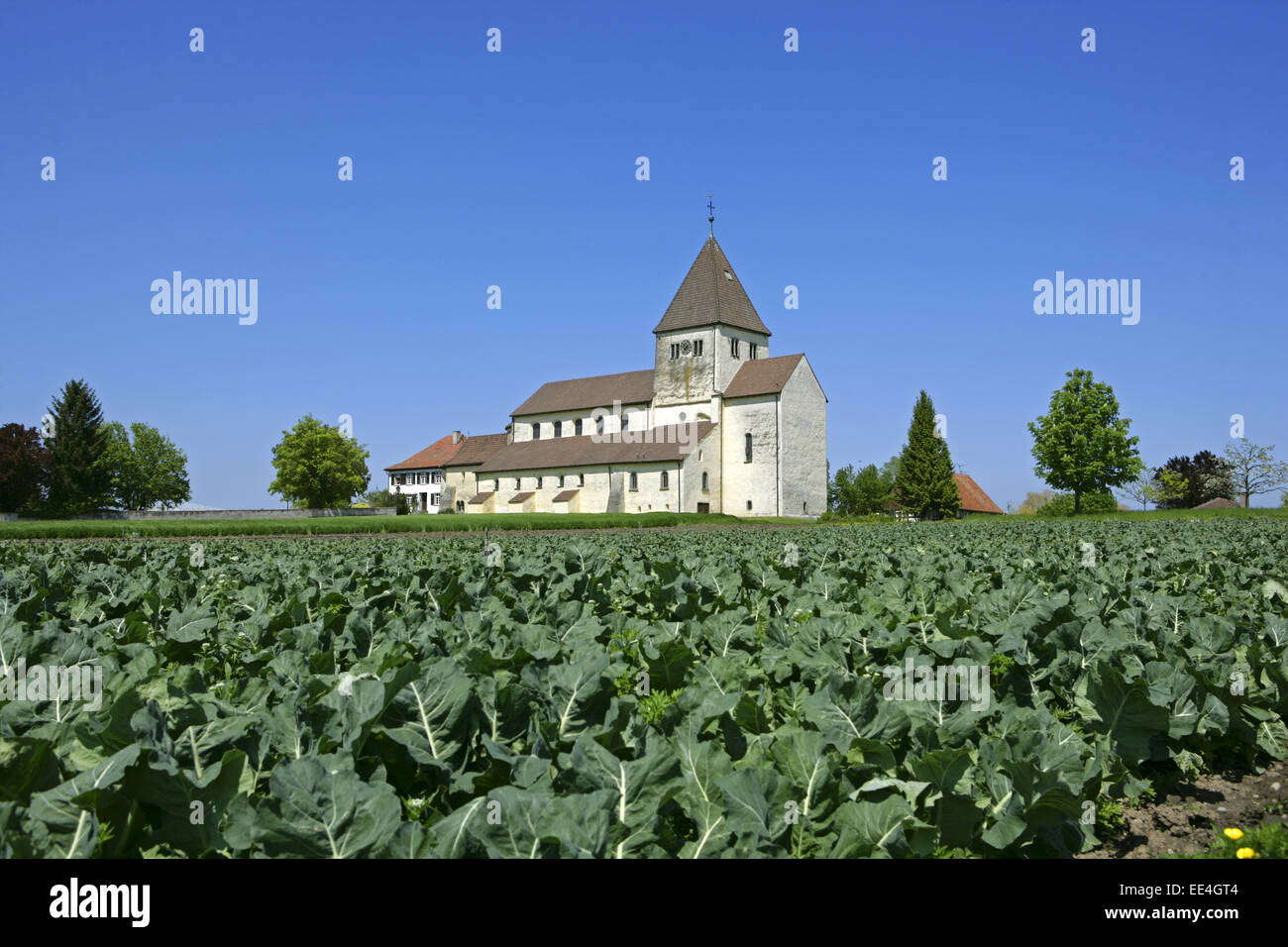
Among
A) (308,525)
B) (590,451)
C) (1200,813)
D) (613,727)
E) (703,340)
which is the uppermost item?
(703,340)

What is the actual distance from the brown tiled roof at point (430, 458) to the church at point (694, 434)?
36393 mm

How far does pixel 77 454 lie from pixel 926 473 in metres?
85.2

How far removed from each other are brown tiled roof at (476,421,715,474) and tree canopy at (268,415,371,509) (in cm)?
1907

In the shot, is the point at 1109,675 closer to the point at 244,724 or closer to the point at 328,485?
the point at 244,724

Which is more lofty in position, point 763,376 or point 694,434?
point 763,376

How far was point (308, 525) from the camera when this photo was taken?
43469 millimetres

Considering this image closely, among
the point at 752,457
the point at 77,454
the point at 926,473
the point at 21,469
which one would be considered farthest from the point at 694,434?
Answer: the point at 21,469

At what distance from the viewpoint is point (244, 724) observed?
254 centimetres

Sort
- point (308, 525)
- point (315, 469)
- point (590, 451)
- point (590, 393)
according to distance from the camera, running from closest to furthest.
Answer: point (308, 525) < point (590, 451) < point (590, 393) < point (315, 469)

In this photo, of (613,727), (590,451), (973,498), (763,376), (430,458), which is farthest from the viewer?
(430,458)

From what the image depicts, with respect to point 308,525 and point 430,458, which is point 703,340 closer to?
point 308,525

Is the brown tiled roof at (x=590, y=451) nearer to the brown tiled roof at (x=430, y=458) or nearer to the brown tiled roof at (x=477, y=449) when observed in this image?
the brown tiled roof at (x=477, y=449)

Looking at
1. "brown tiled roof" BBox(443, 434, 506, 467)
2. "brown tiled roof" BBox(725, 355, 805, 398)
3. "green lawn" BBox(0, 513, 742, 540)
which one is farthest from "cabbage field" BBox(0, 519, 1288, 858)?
"brown tiled roof" BBox(443, 434, 506, 467)
